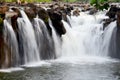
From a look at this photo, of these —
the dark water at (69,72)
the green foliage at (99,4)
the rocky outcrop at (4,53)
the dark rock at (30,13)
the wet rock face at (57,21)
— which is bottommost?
the dark water at (69,72)

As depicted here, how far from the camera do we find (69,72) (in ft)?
76.7

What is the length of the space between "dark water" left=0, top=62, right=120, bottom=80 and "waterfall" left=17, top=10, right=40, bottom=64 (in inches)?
103

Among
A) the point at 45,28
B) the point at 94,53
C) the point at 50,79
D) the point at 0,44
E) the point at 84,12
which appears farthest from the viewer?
the point at 84,12

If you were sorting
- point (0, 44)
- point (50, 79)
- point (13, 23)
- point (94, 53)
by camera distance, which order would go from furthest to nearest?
point (94, 53), point (13, 23), point (0, 44), point (50, 79)

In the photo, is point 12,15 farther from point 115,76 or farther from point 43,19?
point 115,76

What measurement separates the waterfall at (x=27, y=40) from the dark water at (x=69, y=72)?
2.62 metres

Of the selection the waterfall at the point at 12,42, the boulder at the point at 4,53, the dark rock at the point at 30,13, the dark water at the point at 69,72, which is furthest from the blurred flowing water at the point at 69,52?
the boulder at the point at 4,53

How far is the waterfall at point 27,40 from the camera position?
27678mm

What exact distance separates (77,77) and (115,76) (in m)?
2.49

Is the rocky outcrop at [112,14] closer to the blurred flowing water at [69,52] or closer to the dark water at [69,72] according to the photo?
the blurred flowing water at [69,52]

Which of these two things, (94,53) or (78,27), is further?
(78,27)

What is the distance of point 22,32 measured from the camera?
2789 cm

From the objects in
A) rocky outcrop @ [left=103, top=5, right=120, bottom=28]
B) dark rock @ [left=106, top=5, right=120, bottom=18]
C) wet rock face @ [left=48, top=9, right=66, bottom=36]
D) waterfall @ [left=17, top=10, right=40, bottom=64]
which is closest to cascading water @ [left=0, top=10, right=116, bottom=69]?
waterfall @ [left=17, top=10, right=40, bottom=64]

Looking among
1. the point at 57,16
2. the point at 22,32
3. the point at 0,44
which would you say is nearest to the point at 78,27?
the point at 57,16
